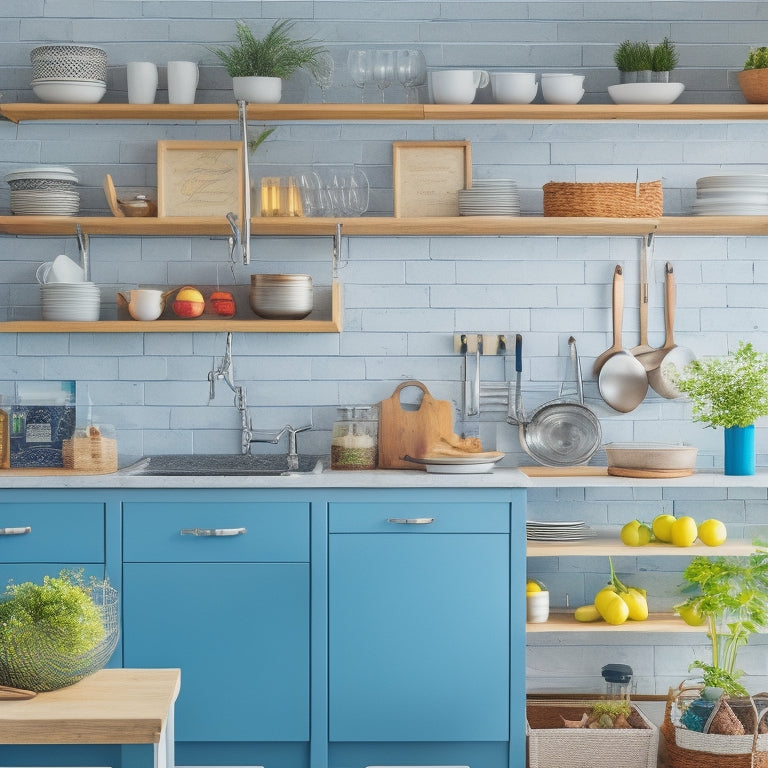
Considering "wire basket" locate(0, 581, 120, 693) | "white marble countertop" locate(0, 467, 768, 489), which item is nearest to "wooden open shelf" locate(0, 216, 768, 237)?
"white marble countertop" locate(0, 467, 768, 489)

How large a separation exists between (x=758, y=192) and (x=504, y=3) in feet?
3.84

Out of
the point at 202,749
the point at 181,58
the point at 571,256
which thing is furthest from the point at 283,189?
the point at 202,749

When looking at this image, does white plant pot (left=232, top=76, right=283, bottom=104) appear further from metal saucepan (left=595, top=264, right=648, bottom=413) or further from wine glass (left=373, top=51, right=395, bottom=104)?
metal saucepan (left=595, top=264, right=648, bottom=413)

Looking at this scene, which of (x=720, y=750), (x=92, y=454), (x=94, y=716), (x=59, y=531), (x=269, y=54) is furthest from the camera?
(x=269, y=54)

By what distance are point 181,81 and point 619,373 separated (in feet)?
6.29

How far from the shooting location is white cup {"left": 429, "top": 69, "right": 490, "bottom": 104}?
12.1 ft

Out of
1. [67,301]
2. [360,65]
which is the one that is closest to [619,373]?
[360,65]

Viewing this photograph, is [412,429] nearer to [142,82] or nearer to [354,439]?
[354,439]

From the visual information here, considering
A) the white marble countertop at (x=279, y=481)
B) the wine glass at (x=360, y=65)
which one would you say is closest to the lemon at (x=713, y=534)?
the white marble countertop at (x=279, y=481)

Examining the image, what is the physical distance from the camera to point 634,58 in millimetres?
3725

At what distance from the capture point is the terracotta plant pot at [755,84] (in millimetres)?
3695

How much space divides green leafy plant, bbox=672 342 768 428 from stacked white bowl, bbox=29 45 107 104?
2339 millimetres

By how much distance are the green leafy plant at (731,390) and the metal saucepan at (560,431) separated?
0.40 m

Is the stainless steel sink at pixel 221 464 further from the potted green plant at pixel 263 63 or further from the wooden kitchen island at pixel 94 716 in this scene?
the wooden kitchen island at pixel 94 716
